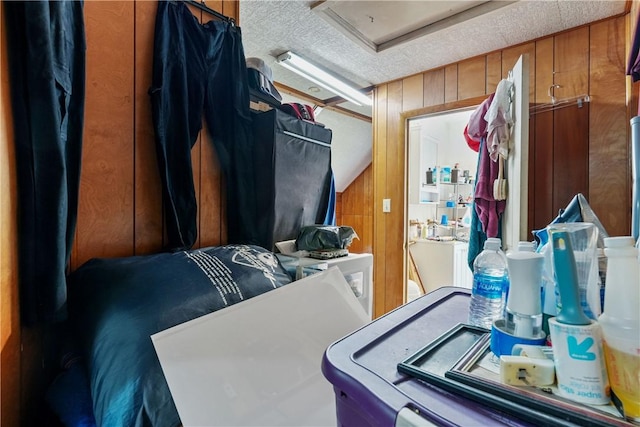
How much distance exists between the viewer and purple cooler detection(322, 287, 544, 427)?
0.43 m

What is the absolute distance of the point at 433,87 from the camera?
244 centimetres

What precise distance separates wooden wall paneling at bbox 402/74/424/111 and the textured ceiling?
0.07 m

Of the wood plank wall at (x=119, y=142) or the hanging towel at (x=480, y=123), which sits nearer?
the wood plank wall at (x=119, y=142)

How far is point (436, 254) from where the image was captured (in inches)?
136

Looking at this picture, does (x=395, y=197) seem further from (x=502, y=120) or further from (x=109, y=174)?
(x=109, y=174)

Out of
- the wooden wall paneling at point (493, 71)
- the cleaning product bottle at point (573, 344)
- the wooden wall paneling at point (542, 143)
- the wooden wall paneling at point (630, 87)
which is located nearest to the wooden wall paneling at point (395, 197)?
the wooden wall paneling at point (493, 71)

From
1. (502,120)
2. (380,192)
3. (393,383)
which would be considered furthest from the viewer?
(380,192)

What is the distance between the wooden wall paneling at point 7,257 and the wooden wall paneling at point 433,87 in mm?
2427

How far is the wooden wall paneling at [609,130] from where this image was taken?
1.69 meters

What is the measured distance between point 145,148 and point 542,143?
2151 millimetres

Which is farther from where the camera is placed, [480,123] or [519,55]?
[519,55]

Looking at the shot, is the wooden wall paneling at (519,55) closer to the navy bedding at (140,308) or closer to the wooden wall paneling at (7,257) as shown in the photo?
the navy bedding at (140,308)

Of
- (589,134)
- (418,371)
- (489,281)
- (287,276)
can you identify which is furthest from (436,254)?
(418,371)

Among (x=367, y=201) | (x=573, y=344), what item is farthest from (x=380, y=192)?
(x=573, y=344)
